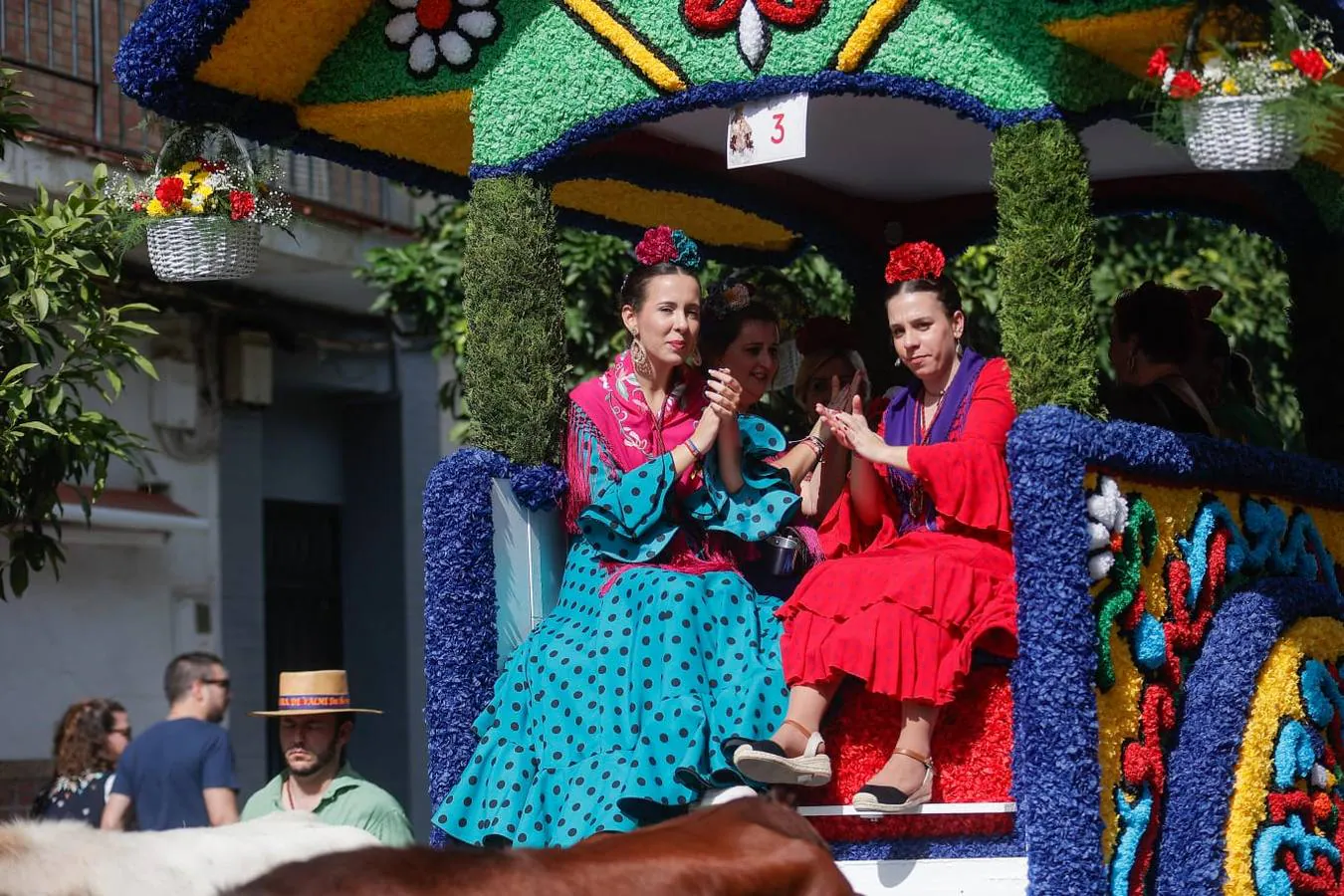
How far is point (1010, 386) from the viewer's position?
15.7 ft

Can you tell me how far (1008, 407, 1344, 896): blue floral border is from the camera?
4.50 meters

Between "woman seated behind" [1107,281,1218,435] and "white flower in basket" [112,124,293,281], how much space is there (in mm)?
2641

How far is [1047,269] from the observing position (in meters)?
4.78

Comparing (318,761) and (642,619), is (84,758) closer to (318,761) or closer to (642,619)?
(318,761)

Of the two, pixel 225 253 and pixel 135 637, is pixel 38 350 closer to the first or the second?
pixel 225 253

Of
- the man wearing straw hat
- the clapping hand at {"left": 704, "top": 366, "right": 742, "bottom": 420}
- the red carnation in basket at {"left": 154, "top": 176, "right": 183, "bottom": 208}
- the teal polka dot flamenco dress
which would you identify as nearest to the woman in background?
the man wearing straw hat

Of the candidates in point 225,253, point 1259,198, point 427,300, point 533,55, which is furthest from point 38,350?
point 427,300

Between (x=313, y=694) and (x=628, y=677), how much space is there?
147cm

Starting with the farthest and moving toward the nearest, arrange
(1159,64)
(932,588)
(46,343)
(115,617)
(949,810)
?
(115,617) < (46,343) < (932,588) < (949,810) < (1159,64)

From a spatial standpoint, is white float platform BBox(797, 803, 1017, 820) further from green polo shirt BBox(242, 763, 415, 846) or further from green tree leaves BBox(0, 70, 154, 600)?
green tree leaves BBox(0, 70, 154, 600)

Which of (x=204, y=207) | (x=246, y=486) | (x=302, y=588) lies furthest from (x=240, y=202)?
(x=302, y=588)

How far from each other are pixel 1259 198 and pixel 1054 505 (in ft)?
7.67

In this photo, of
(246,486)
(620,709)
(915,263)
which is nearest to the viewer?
(620,709)

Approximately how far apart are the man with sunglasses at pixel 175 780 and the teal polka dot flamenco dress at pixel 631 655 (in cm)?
257
